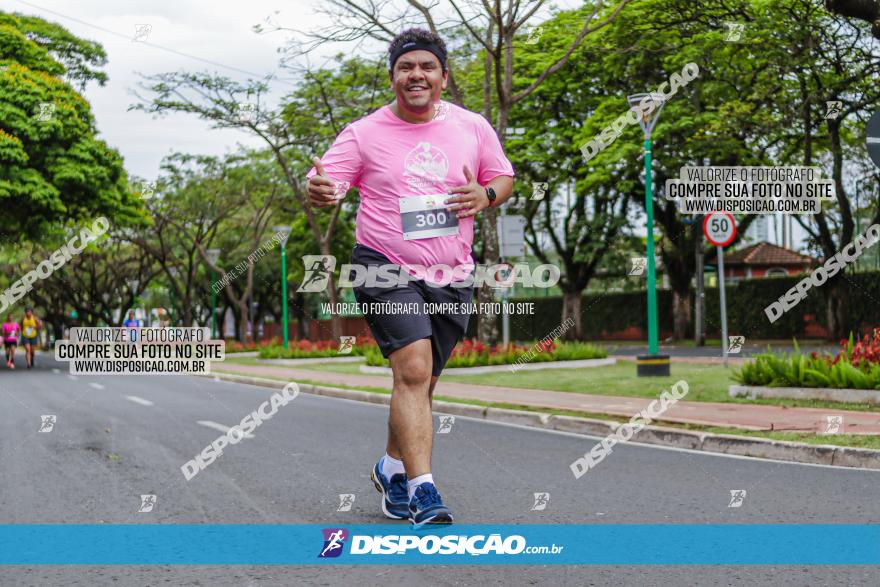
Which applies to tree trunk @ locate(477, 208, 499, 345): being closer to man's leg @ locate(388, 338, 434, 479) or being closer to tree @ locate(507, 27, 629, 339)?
tree @ locate(507, 27, 629, 339)

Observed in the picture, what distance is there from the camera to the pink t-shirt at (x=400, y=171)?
4.41 m

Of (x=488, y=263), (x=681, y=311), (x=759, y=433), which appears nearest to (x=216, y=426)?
(x=759, y=433)

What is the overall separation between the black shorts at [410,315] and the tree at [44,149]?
76.6 ft

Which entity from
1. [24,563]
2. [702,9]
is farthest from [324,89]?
[24,563]

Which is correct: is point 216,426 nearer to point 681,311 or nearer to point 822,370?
point 822,370

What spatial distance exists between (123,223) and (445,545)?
27.8 m

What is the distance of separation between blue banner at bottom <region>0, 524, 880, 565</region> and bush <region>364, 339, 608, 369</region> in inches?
528

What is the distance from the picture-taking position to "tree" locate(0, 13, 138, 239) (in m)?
26.0

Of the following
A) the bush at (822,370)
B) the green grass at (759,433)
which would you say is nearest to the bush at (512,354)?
the green grass at (759,433)

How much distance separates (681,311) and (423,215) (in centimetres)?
3316

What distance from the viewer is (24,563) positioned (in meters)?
4.12

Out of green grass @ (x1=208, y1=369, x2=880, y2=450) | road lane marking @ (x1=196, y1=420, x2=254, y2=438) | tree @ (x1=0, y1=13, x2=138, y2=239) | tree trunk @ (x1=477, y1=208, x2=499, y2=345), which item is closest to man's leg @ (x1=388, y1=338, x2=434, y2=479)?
green grass @ (x1=208, y1=369, x2=880, y2=450)

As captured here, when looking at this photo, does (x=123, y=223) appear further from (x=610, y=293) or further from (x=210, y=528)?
(x=210, y=528)

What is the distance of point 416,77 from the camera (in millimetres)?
4344
